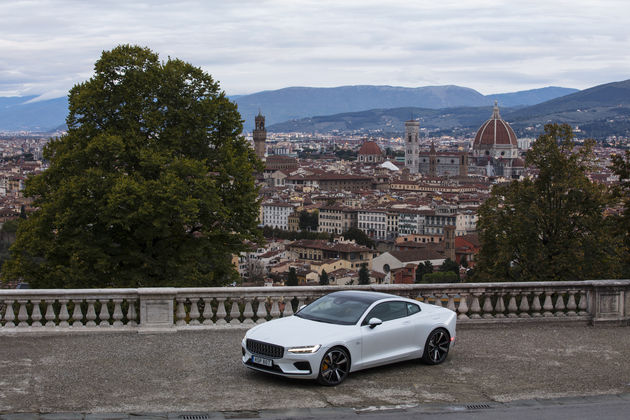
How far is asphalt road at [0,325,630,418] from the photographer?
7891 mm

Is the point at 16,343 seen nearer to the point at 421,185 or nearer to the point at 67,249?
the point at 67,249

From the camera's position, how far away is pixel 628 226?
14820 mm

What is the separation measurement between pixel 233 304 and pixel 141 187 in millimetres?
5415

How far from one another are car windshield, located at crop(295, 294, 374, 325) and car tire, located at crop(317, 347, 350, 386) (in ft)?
1.32

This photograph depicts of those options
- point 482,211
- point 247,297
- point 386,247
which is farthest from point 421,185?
point 247,297

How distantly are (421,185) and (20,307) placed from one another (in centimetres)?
16188

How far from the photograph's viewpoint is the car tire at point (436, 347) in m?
9.43

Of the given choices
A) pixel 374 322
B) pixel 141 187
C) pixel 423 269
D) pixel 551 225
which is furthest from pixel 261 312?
pixel 423 269

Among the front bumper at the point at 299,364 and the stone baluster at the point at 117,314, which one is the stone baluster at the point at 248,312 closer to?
the stone baluster at the point at 117,314

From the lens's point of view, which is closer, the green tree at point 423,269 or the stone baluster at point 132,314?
the stone baluster at point 132,314

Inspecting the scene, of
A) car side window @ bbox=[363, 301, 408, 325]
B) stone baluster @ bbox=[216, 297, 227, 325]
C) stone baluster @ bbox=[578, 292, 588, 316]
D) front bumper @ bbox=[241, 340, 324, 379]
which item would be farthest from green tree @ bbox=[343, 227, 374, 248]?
front bumper @ bbox=[241, 340, 324, 379]

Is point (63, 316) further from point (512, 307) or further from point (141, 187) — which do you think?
point (512, 307)

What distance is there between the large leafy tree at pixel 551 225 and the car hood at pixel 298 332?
12256mm

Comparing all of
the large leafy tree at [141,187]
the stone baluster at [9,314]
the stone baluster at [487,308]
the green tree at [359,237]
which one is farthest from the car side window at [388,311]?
the green tree at [359,237]
